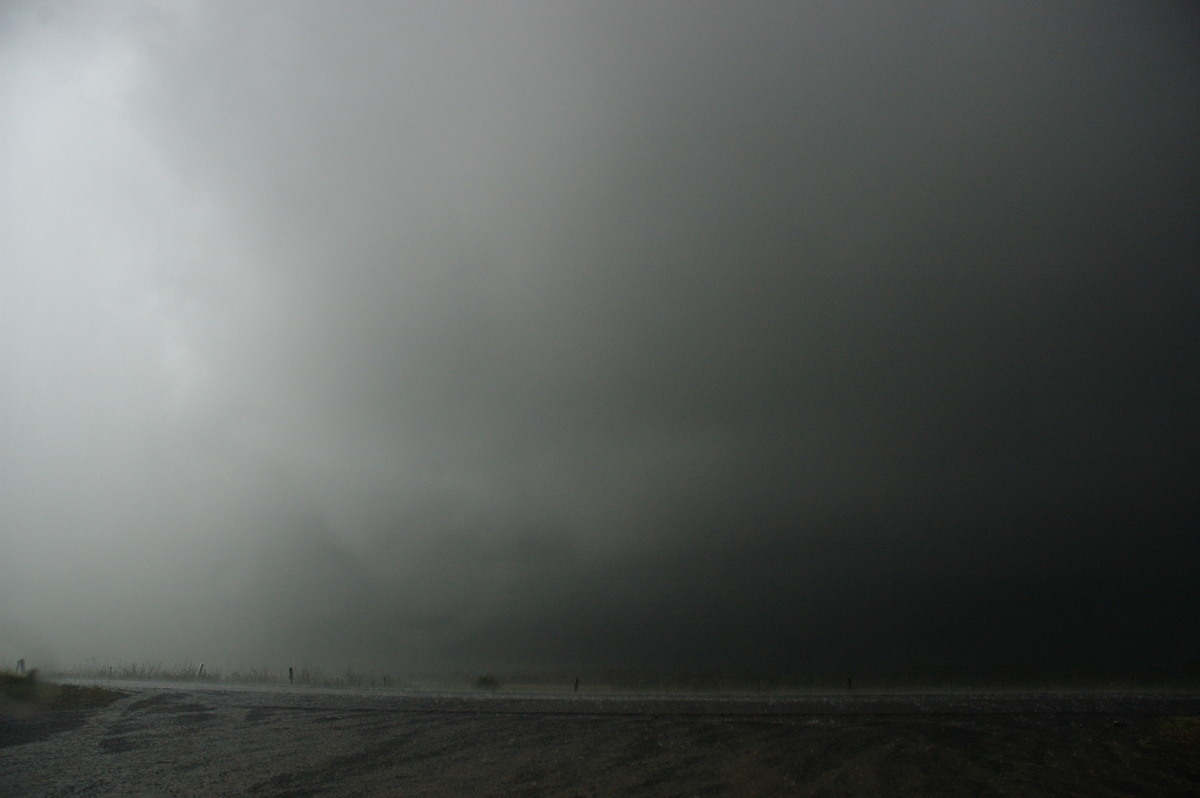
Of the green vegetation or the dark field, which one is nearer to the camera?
the dark field

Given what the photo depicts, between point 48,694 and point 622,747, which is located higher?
point 48,694

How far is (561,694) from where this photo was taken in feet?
149

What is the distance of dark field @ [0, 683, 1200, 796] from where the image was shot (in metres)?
21.8

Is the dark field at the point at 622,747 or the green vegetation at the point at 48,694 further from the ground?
the green vegetation at the point at 48,694

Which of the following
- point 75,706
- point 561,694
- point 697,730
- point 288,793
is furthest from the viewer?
point 561,694

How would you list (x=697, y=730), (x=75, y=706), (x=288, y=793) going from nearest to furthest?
1. (x=288, y=793)
2. (x=697, y=730)
3. (x=75, y=706)

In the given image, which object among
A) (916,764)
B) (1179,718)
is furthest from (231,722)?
(1179,718)

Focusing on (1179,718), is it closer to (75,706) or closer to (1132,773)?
(1132,773)

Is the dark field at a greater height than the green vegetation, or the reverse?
the green vegetation

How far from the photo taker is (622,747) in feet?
88.7

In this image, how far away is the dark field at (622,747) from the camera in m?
21.8

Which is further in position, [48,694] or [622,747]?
[48,694]

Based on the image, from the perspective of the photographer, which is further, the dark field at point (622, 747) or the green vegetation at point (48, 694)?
the green vegetation at point (48, 694)

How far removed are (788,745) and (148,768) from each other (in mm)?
23796
